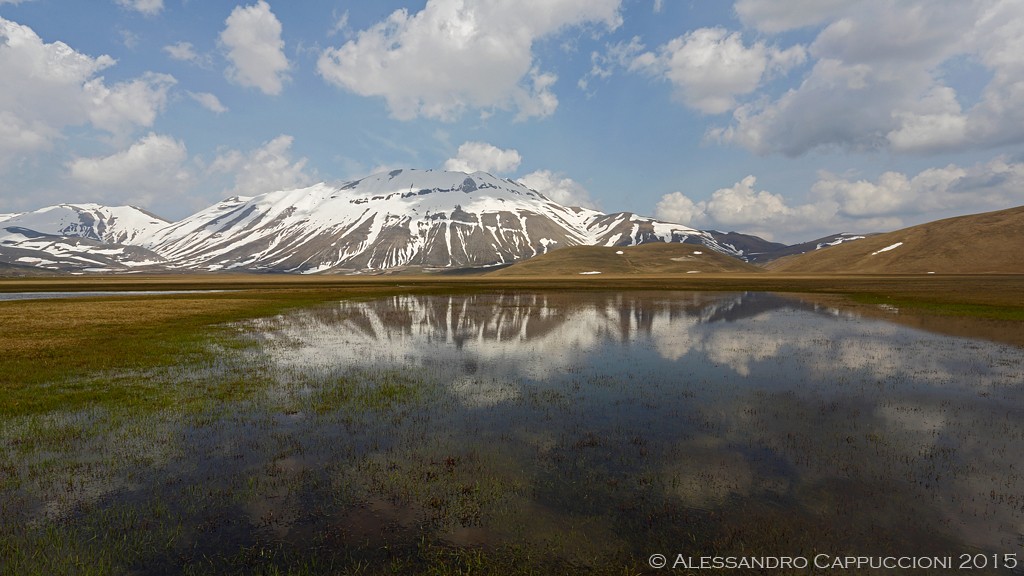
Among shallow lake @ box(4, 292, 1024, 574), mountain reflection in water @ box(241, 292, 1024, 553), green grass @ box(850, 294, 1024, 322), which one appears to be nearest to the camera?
shallow lake @ box(4, 292, 1024, 574)

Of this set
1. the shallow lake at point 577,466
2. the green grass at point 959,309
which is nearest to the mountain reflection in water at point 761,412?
the shallow lake at point 577,466

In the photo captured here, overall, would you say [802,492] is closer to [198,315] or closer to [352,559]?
[352,559]

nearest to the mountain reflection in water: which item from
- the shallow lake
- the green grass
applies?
the shallow lake

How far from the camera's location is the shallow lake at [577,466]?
1120cm

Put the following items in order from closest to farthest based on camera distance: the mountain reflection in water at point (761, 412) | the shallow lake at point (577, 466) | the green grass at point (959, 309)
Result: 1. the shallow lake at point (577, 466)
2. the mountain reflection in water at point (761, 412)
3. the green grass at point (959, 309)

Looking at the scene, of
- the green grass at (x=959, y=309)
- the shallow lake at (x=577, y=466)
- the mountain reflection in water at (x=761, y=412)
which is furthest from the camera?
the green grass at (x=959, y=309)

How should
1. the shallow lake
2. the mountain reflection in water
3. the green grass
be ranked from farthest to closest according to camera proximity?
the green grass < the mountain reflection in water < the shallow lake

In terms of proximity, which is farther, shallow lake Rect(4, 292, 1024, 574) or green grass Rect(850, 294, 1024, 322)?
green grass Rect(850, 294, 1024, 322)

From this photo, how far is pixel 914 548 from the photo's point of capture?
36.6ft

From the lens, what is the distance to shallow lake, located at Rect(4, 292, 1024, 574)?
11.2 m

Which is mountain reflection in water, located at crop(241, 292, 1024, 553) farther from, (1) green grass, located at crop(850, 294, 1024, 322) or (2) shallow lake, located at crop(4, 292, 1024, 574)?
(1) green grass, located at crop(850, 294, 1024, 322)

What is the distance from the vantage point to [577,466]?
609 inches

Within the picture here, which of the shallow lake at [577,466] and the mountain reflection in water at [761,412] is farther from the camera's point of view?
the mountain reflection in water at [761,412]

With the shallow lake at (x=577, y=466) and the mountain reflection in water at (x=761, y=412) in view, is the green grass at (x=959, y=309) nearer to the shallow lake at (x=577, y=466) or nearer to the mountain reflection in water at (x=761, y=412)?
the mountain reflection in water at (x=761, y=412)
